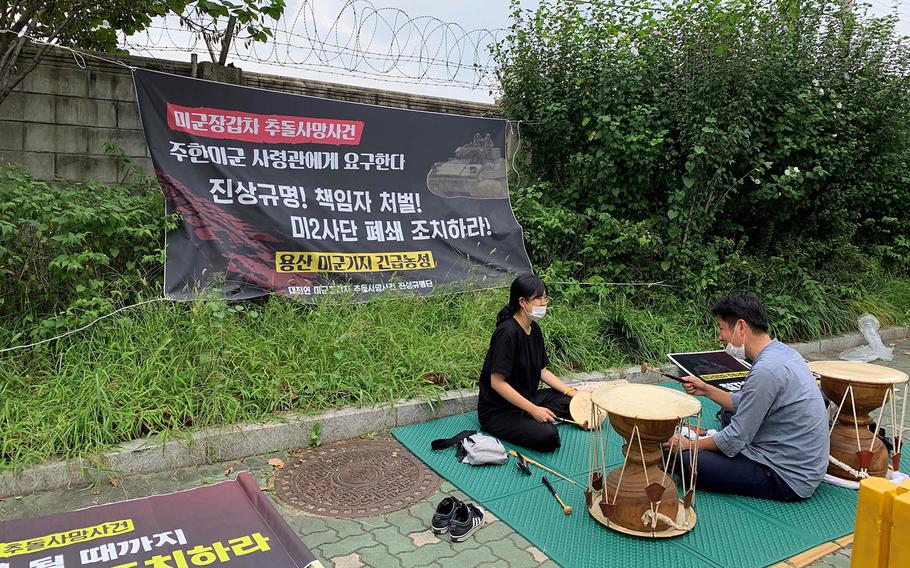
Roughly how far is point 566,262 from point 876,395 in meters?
4.01

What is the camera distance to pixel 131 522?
2867 millimetres

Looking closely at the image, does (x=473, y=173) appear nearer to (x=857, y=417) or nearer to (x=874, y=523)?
(x=857, y=417)

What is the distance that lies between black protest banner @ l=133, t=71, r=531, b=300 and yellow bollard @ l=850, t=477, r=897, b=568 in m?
4.44

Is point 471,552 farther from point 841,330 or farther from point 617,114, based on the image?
point 841,330

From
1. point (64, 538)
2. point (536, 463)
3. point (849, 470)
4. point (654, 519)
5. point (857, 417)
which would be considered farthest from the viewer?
point (536, 463)

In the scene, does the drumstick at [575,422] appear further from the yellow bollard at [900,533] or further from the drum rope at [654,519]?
the yellow bollard at [900,533]

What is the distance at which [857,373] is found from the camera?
3949 mm

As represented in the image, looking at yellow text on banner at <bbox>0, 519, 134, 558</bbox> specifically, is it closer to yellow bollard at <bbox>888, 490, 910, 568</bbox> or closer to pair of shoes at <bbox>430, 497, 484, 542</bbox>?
pair of shoes at <bbox>430, 497, 484, 542</bbox>

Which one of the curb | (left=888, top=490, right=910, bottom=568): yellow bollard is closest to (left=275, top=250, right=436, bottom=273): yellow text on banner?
the curb

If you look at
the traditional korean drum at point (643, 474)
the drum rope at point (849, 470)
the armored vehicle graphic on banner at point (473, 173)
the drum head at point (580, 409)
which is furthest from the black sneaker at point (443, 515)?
the armored vehicle graphic on banner at point (473, 173)

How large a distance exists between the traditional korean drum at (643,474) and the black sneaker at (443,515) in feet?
2.62

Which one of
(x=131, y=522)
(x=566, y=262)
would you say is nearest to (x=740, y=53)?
(x=566, y=262)

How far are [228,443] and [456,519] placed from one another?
5.70ft

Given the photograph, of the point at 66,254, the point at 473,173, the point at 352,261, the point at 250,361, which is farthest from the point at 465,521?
the point at 473,173
